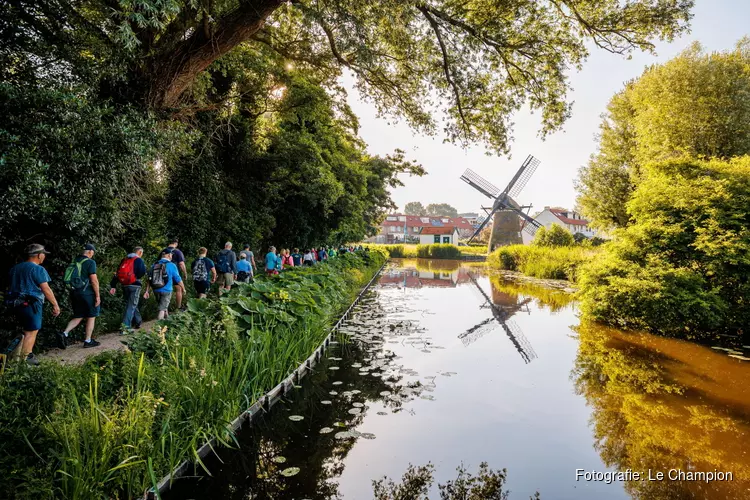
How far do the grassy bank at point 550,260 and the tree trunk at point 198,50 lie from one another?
19115 millimetres

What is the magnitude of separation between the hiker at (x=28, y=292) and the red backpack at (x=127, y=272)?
2.08 meters

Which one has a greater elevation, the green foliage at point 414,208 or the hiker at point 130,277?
the green foliage at point 414,208

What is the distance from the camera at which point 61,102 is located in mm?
6090

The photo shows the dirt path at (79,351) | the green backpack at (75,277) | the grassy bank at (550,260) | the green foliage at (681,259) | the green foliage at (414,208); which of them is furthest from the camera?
the green foliage at (414,208)

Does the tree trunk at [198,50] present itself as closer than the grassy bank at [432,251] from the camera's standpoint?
Yes

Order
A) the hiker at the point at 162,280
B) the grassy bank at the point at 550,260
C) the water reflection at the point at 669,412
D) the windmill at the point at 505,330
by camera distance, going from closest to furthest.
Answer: the water reflection at the point at 669,412 → the hiker at the point at 162,280 → the windmill at the point at 505,330 → the grassy bank at the point at 550,260

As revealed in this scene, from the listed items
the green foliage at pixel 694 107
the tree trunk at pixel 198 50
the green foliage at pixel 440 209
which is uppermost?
the green foliage at pixel 440 209

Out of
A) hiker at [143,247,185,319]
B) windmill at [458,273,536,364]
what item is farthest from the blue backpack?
windmill at [458,273,536,364]

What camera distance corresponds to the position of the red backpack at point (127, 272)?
7.38 m

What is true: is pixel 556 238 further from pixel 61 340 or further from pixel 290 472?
pixel 61 340

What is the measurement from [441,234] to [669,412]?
68.7 m

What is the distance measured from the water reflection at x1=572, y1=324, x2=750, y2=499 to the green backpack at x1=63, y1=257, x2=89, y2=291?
815 cm

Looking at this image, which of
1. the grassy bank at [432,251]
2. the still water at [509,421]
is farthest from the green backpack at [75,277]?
the grassy bank at [432,251]

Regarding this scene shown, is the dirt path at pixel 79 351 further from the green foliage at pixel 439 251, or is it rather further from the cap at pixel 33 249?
the green foliage at pixel 439 251
